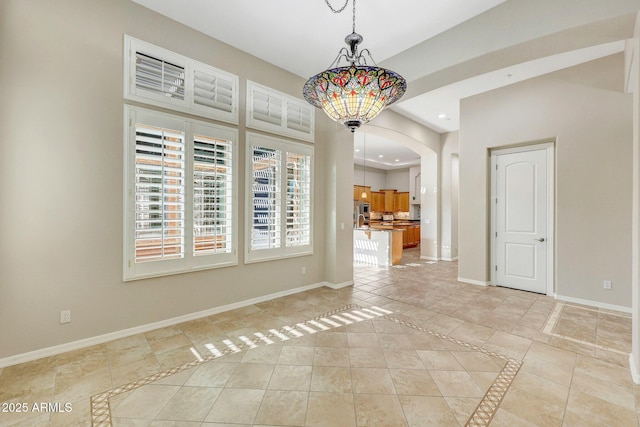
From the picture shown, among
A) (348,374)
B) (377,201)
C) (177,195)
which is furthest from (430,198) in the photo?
(177,195)

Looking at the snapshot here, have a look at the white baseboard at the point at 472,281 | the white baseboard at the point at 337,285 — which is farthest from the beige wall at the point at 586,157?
the white baseboard at the point at 337,285

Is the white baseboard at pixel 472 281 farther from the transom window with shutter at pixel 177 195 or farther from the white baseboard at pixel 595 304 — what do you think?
the transom window with shutter at pixel 177 195

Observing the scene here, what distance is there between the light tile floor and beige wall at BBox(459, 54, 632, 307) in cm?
64

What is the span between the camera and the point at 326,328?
3.25 m

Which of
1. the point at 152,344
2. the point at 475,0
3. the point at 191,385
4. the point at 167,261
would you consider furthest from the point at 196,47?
the point at 191,385

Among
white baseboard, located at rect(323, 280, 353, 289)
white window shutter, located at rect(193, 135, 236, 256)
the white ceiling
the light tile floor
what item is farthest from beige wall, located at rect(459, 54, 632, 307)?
white window shutter, located at rect(193, 135, 236, 256)

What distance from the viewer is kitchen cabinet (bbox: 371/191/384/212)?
12461mm

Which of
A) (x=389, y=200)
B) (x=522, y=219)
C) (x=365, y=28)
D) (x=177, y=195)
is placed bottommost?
(x=522, y=219)

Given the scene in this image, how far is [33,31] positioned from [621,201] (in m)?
7.04

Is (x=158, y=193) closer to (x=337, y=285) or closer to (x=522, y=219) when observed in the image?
(x=337, y=285)

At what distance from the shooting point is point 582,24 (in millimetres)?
2330

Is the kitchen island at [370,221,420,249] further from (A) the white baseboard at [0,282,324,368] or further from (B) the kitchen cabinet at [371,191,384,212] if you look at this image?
(A) the white baseboard at [0,282,324,368]

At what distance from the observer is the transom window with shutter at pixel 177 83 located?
2955 millimetres

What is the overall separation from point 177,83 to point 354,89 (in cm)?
236
